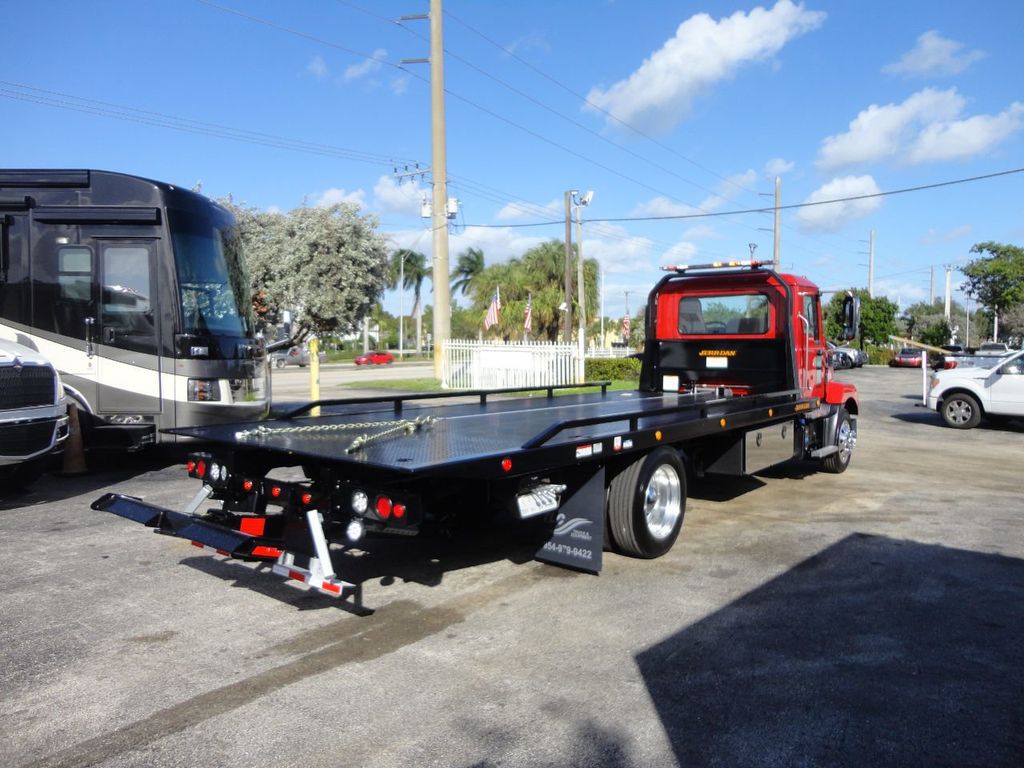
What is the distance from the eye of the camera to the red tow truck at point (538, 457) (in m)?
4.48

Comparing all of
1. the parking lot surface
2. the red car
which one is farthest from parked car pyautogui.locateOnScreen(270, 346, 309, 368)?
the parking lot surface

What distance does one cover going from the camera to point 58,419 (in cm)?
786

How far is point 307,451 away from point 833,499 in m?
6.13

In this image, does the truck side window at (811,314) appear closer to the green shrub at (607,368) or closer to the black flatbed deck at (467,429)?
the black flatbed deck at (467,429)

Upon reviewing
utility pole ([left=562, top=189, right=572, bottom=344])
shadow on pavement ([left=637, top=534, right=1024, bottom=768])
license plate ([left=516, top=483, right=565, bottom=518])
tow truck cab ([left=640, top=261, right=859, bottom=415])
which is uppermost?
utility pole ([left=562, top=189, right=572, bottom=344])

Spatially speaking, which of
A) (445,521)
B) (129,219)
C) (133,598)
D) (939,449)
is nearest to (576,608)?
(445,521)

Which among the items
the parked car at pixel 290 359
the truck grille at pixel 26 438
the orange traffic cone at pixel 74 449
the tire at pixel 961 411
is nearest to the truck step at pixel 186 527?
the truck grille at pixel 26 438

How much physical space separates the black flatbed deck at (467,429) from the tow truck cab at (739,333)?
548mm

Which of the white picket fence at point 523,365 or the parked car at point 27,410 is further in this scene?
the white picket fence at point 523,365

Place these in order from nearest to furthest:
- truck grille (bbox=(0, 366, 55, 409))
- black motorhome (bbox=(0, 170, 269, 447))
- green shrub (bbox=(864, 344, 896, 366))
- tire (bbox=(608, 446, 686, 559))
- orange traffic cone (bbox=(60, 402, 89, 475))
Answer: tire (bbox=(608, 446, 686, 559)), truck grille (bbox=(0, 366, 55, 409)), black motorhome (bbox=(0, 170, 269, 447)), orange traffic cone (bbox=(60, 402, 89, 475)), green shrub (bbox=(864, 344, 896, 366))

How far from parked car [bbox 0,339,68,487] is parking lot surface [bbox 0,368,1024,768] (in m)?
0.71

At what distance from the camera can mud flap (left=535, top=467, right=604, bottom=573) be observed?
17.8 feet

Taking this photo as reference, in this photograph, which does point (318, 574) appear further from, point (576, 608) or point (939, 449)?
point (939, 449)

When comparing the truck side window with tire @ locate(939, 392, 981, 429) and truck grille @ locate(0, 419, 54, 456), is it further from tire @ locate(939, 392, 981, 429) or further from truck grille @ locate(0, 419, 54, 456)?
tire @ locate(939, 392, 981, 429)
